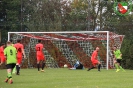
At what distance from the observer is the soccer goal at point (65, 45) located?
40188 millimetres

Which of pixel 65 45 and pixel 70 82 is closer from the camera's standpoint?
pixel 70 82

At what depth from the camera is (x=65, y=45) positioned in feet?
135

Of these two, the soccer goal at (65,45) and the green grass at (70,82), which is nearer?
the green grass at (70,82)

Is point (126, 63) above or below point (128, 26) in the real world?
below

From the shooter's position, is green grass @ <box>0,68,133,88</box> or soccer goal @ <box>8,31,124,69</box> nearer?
green grass @ <box>0,68,133,88</box>

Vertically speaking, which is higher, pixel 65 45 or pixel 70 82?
pixel 65 45

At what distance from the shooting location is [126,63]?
40.2 metres

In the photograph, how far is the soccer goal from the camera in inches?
1582

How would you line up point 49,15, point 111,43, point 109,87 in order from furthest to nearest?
point 49,15
point 111,43
point 109,87

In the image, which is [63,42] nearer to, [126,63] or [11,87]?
[126,63]

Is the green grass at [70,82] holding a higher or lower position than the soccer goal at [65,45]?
lower

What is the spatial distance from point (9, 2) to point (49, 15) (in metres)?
6.14

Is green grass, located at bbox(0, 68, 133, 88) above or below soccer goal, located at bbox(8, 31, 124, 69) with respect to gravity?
below

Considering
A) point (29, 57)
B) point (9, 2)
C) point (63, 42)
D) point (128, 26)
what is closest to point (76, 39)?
point (63, 42)
